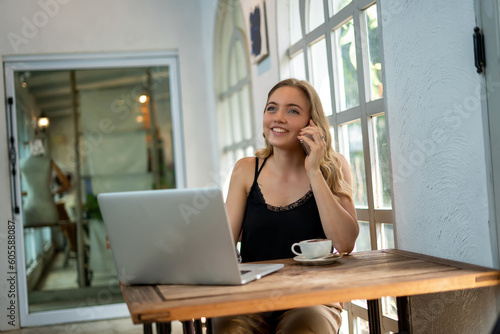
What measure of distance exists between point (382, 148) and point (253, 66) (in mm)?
1613

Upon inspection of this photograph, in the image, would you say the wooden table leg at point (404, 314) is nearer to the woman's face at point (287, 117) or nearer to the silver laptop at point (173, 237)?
the silver laptop at point (173, 237)

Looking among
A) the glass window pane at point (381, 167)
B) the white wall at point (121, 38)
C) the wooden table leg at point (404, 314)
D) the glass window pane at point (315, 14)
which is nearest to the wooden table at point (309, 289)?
the wooden table leg at point (404, 314)

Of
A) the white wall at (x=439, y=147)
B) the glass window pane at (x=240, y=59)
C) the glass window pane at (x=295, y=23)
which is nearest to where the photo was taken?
the white wall at (x=439, y=147)

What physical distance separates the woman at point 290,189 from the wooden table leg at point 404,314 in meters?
0.24

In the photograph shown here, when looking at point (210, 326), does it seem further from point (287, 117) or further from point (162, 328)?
point (287, 117)

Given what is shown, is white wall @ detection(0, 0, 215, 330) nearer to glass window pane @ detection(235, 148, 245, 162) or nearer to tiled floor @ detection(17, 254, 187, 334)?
tiled floor @ detection(17, 254, 187, 334)

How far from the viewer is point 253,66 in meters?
3.54

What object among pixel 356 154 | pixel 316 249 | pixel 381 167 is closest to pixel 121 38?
pixel 356 154

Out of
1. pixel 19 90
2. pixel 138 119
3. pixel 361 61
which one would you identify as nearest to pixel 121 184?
pixel 138 119

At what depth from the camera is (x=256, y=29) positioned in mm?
3348

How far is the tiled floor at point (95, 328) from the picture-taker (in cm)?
416

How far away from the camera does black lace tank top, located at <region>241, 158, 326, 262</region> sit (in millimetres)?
1973

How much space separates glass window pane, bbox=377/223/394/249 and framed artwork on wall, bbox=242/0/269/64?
4.65ft

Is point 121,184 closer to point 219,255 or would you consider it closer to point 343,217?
point 343,217
